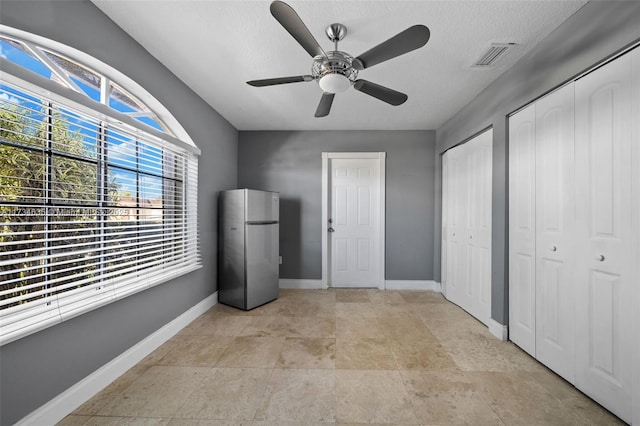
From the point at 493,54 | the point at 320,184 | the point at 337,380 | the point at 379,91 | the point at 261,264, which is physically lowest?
the point at 337,380

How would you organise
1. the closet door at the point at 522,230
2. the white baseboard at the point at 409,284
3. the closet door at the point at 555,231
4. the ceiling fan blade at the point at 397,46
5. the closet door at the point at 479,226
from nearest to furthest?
the ceiling fan blade at the point at 397,46 → the closet door at the point at 555,231 → the closet door at the point at 522,230 → the closet door at the point at 479,226 → the white baseboard at the point at 409,284

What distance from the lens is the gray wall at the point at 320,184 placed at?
3.94m

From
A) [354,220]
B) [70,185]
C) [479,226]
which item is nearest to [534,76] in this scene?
[479,226]

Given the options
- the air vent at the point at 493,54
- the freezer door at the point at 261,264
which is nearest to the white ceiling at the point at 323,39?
the air vent at the point at 493,54

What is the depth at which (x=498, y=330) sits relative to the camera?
2377mm

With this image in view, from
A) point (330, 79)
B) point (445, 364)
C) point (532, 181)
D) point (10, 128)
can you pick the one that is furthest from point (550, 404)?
point (10, 128)

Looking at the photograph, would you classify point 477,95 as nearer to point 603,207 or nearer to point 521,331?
point 603,207

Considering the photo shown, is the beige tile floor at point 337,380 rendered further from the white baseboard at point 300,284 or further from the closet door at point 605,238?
the white baseboard at point 300,284

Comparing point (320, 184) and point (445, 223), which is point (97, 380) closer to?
point (320, 184)

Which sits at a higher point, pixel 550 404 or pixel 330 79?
pixel 330 79

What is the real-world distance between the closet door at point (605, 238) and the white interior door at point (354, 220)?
99.7 inches

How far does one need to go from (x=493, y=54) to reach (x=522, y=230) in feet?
4.85

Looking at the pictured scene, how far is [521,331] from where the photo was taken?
2154mm

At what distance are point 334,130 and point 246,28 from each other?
233 centimetres
